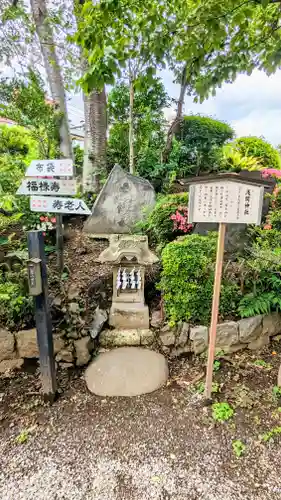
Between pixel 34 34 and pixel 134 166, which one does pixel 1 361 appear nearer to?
pixel 134 166

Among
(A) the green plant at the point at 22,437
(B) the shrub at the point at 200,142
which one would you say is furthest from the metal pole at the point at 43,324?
(B) the shrub at the point at 200,142

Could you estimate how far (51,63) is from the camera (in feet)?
16.4

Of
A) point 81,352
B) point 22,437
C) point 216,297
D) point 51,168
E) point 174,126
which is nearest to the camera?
point 22,437

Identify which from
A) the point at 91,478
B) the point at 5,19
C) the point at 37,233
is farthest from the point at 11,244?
the point at 5,19

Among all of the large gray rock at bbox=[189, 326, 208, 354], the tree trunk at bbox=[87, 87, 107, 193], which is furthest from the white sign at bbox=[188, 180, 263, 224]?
the tree trunk at bbox=[87, 87, 107, 193]

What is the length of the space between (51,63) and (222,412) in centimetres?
615

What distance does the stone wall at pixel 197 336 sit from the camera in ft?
9.89

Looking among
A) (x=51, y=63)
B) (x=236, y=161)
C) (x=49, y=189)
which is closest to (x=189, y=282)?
(x=49, y=189)

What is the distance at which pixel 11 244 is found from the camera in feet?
12.2

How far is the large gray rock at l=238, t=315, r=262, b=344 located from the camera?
3078mm

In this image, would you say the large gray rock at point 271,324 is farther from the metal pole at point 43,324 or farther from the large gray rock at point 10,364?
the large gray rock at point 10,364

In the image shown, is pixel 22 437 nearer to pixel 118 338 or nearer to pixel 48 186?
pixel 118 338

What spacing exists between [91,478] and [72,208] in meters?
2.23

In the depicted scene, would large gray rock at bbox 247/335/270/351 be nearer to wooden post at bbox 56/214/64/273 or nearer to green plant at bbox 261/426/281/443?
green plant at bbox 261/426/281/443
